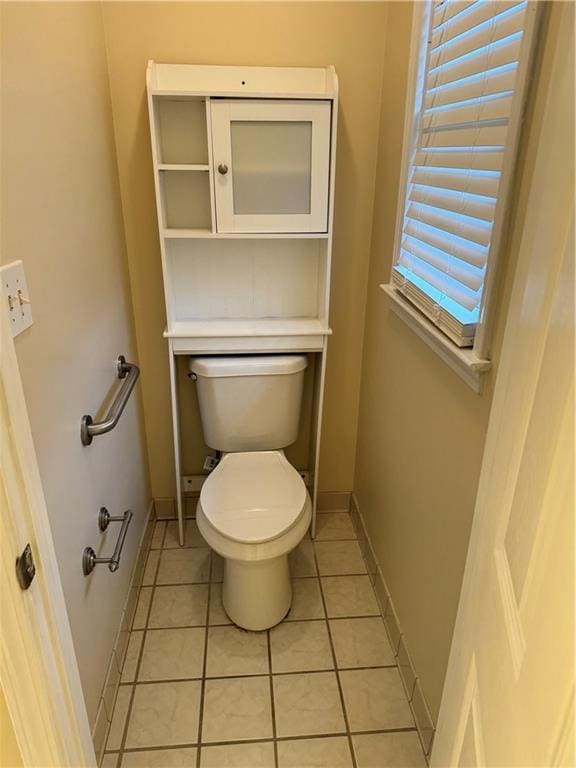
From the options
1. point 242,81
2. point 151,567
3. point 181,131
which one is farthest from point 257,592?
point 242,81

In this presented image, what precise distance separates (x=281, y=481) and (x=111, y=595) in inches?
25.1

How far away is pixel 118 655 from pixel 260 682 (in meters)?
0.44

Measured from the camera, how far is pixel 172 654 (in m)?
1.74

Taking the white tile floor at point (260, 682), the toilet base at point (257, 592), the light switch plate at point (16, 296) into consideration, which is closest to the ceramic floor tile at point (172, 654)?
the white tile floor at point (260, 682)

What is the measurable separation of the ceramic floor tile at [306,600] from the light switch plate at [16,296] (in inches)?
54.3

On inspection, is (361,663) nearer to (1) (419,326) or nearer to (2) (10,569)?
(1) (419,326)

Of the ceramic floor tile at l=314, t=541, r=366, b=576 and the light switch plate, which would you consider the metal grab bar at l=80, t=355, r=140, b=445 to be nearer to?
the light switch plate

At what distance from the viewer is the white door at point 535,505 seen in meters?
0.56

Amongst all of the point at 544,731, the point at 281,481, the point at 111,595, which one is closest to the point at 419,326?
the point at 281,481

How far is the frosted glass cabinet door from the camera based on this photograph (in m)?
1.63

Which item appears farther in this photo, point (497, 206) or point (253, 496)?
point (253, 496)

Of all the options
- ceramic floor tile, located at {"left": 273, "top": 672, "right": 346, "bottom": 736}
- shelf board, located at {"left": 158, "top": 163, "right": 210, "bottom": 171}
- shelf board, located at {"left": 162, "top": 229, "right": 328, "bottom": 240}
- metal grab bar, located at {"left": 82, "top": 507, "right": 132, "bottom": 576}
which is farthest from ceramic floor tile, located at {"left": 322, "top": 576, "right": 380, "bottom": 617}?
shelf board, located at {"left": 158, "top": 163, "right": 210, "bottom": 171}

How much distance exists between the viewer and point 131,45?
1.67 m

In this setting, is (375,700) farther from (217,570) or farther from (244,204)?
(244,204)
